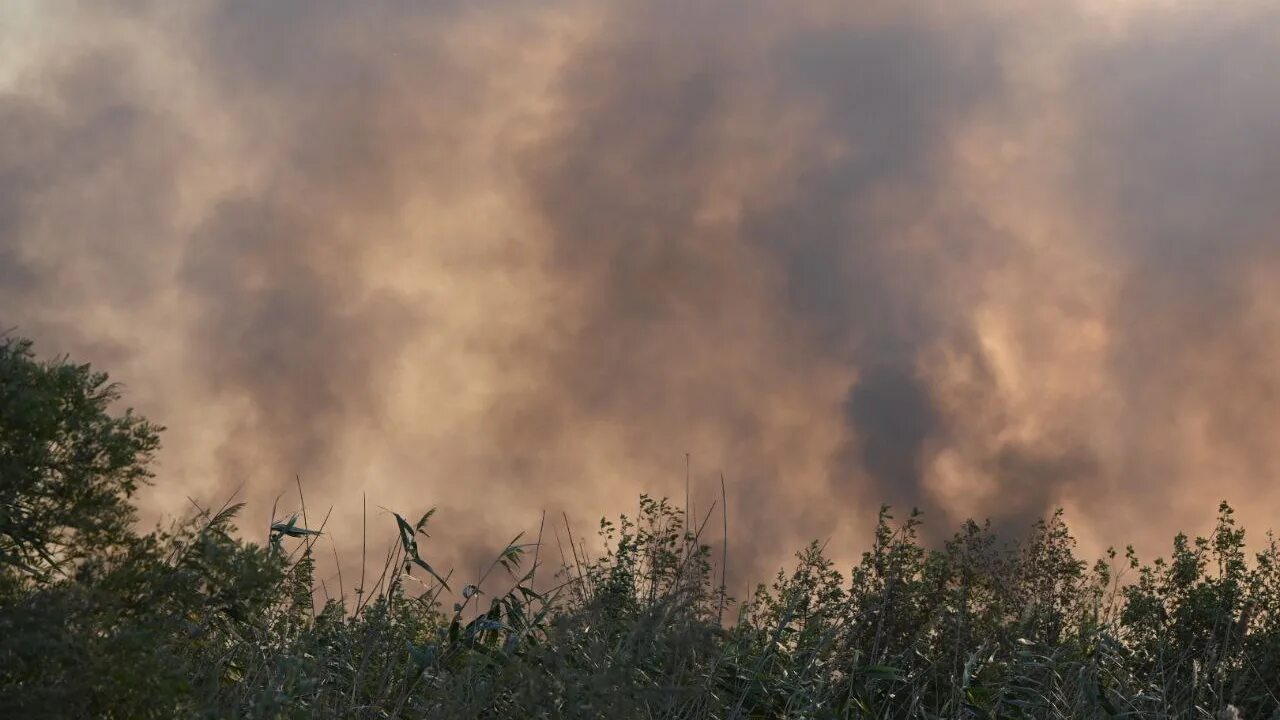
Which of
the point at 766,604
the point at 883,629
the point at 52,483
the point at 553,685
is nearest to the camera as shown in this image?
the point at 52,483

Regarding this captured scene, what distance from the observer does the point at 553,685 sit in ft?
15.2

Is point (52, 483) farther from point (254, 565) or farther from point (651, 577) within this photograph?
point (651, 577)

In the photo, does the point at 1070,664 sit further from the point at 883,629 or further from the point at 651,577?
the point at 651,577

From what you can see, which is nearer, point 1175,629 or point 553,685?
point 553,685

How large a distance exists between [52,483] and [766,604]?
23.8ft

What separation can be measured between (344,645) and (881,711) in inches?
134

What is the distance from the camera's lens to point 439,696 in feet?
16.9

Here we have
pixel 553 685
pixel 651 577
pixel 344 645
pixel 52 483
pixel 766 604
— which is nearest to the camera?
pixel 52 483

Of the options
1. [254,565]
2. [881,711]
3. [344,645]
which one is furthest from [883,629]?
[254,565]

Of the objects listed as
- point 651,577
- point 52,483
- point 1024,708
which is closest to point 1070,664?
point 1024,708

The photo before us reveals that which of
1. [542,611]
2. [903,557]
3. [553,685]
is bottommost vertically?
[553,685]

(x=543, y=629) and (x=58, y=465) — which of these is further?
(x=543, y=629)

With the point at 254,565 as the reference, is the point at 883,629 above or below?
above

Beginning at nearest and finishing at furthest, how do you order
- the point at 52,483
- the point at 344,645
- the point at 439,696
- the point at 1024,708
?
the point at 52,483, the point at 439,696, the point at 344,645, the point at 1024,708
